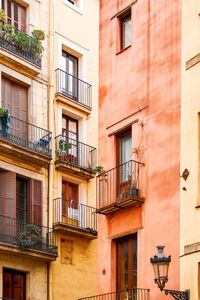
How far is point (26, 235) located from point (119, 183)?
13.6 m

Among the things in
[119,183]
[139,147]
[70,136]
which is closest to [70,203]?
[70,136]

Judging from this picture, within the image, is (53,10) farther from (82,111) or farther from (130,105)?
(130,105)

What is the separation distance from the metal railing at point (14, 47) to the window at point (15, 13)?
0.60m

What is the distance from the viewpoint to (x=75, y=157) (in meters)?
39.2

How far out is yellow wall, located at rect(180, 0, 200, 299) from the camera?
1927 centimetres

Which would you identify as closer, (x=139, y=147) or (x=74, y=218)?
(x=139, y=147)

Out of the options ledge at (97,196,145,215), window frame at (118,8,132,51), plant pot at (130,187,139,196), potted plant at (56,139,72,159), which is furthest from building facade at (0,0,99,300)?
plant pot at (130,187,139,196)

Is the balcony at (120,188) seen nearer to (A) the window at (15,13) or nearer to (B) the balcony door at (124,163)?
(B) the balcony door at (124,163)

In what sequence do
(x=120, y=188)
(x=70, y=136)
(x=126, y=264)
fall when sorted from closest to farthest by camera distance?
(x=126, y=264)
(x=120, y=188)
(x=70, y=136)

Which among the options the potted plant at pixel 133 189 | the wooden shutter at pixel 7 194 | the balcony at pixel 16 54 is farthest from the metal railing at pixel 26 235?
the potted plant at pixel 133 189

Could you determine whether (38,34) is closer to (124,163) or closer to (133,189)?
(124,163)

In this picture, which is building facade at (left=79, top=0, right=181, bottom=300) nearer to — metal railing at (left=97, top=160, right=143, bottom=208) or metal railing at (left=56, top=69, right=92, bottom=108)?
metal railing at (left=97, top=160, right=143, bottom=208)

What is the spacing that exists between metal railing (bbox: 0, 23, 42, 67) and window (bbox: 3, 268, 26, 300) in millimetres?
8198

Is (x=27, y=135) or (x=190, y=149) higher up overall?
(x=27, y=135)
